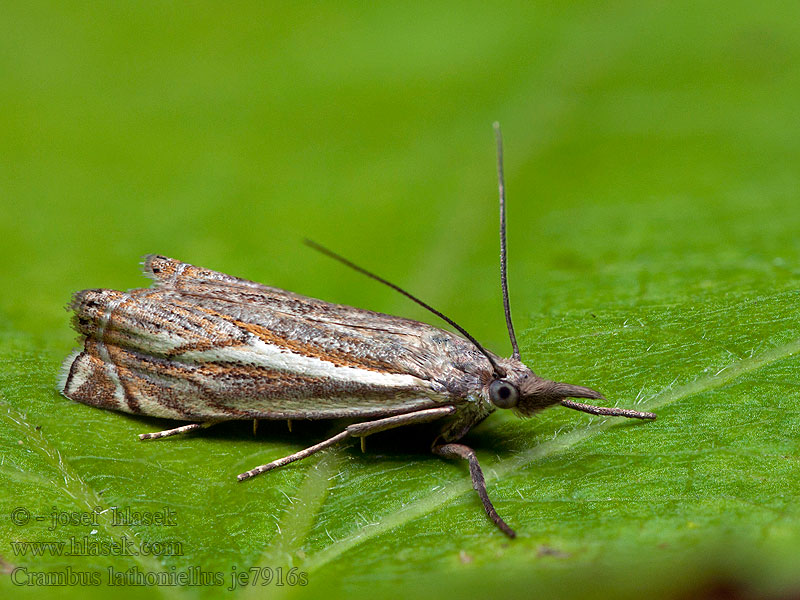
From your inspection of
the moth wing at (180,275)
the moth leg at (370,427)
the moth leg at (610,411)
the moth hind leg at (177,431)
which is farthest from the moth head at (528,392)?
the moth wing at (180,275)

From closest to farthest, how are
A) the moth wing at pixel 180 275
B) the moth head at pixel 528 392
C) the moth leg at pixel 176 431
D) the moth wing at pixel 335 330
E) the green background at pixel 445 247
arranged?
the green background at pixel 445 247 → the moth head at pixel 528 392 → the moth leg at pixel 176 431 → the moth wing at pixel 335 330 → the moth wing at pixel 180 275

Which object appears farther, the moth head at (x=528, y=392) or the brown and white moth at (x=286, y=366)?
the brown and white moth at (x=286, y=366)

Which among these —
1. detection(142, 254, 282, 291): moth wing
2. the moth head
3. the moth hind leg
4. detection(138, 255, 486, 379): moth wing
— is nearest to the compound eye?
the moth head

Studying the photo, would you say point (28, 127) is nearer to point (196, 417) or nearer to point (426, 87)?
point (426, 87)

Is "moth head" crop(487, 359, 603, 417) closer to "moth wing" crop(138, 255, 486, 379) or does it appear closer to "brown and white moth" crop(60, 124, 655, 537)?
"brown and white moth" crop(60, 124, 655, 537)

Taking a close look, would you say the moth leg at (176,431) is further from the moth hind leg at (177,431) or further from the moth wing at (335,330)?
the moth wing at (335,330)

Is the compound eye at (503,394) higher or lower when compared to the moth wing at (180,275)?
lower
